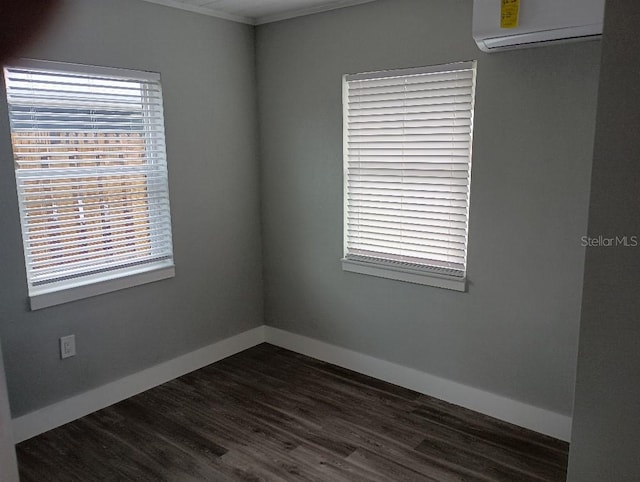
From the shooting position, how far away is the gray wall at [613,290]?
3.89ft

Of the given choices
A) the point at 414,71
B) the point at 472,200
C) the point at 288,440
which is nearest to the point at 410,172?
the point at 472,200

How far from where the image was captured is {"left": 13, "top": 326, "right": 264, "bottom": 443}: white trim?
9.22 feet

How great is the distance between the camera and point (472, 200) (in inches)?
113

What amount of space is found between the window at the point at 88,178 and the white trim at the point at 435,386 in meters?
1.15

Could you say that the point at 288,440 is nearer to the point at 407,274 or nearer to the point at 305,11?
the point at 407,274

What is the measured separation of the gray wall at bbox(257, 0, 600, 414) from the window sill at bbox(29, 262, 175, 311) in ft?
3.10

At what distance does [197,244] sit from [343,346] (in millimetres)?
1243

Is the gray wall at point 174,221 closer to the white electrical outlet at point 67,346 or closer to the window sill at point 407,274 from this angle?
the white electrical outlet at point 67,346

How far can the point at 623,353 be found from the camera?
1250 millimetres

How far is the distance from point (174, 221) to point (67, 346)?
99 cm

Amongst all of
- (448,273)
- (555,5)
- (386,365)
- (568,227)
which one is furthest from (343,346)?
(555,5)

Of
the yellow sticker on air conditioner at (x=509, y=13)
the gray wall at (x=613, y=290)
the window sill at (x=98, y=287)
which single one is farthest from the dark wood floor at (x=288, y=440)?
the yellow sticker on air conditioner at (x=509, y=13)

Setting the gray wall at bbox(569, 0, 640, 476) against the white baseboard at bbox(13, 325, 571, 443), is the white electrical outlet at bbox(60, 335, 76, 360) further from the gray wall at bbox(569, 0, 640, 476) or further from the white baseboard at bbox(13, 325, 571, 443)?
the gray wall at bbox(569, 0, 640, 476)

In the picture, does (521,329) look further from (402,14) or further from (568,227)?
(402,14)
